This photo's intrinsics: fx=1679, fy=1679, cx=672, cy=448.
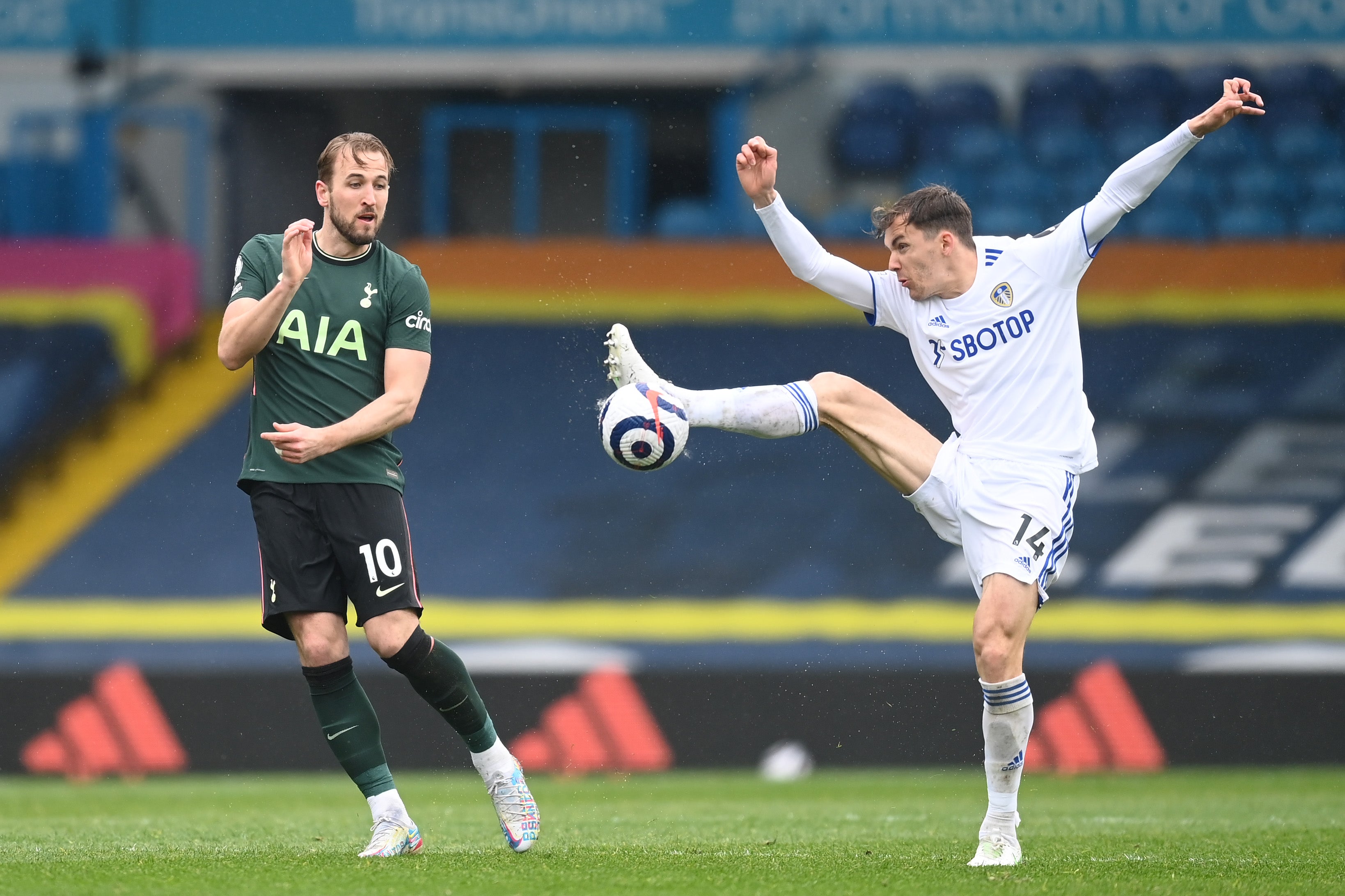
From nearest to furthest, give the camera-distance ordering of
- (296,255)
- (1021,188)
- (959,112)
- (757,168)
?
(296,255) → (757,168) → (1021,188) → (959,112)

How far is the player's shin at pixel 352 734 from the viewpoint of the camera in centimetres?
535

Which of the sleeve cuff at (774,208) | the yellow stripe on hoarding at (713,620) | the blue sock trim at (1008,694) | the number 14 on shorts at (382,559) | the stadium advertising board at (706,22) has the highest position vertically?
the stadium advertising board at (706,22)

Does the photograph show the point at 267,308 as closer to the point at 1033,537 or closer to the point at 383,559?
the point at 383,559

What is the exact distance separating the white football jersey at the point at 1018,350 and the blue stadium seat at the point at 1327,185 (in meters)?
12.0

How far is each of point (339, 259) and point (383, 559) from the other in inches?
38.8

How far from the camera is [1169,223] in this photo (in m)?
16.5

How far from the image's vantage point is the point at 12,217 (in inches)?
658

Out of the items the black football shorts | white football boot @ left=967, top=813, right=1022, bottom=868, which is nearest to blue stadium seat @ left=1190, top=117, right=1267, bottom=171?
white football boot @ left=967, top=813, right=1022, bottom=868

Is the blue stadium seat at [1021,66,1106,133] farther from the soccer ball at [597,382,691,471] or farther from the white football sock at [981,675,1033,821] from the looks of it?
the white football sock at [981,675,1033,821]

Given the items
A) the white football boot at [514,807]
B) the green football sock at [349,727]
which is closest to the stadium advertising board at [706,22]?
the green football sock at [349,727]

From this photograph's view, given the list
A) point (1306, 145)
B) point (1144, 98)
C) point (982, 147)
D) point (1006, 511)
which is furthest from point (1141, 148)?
point (1006, 511)

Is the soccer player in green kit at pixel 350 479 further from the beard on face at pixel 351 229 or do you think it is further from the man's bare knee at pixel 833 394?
the man's bare knee at pixel 833 394

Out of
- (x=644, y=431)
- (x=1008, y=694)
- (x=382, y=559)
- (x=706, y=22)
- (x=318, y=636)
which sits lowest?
(x=1008, y=694)

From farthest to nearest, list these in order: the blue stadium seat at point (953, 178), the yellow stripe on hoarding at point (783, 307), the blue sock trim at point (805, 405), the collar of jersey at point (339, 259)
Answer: the blue stadium seat at point (953, 178), the yellow stripe on hoarding at point (783, 307), the blue sock trim at point (805, 405), the collar of jersey at point (339, 259)
